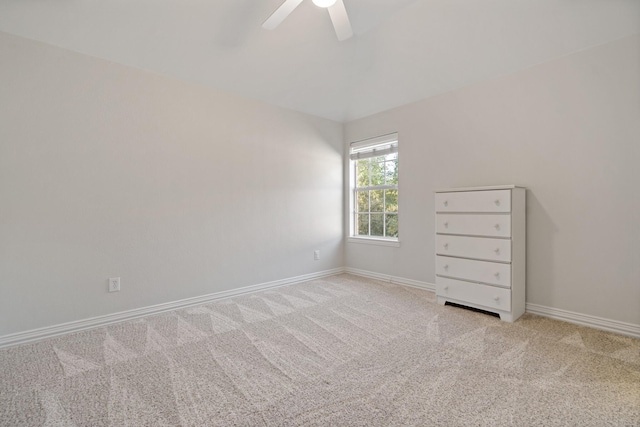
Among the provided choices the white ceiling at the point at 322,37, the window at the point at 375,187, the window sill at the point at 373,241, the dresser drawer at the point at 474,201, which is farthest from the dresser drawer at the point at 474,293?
the white ceiling at the point at 322,37

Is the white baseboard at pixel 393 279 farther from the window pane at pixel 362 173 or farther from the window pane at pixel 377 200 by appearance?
the window pane at pixel 362 173

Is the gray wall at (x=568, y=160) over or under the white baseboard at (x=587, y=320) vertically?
over

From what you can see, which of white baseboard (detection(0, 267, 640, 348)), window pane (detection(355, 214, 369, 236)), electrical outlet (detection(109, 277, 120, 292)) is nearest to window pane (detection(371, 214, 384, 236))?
window pane (detection(355, 214, 369, 236))

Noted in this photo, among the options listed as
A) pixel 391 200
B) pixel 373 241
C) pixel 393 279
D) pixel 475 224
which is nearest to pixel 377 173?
pixel 391 200

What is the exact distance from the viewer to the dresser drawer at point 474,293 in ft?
8.22

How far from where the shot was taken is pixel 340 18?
2.00 meters

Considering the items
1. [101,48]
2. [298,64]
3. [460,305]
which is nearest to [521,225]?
[460,305]

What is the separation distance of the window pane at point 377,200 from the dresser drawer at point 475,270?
4.09 feet

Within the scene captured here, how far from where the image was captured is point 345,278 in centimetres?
400

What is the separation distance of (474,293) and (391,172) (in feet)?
5.91

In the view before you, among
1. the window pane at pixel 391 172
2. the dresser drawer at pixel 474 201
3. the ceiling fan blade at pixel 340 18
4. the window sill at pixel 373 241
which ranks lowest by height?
the window sill at pixel 373 241

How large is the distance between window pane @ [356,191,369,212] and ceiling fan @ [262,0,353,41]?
93.5 inches

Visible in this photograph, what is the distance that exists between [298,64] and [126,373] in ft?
9.82

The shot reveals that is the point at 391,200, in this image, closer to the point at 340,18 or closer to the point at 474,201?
the point at 474,201
